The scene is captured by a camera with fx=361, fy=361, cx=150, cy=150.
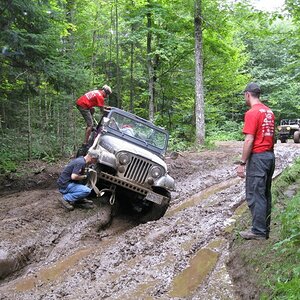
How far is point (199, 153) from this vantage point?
14.0 metres

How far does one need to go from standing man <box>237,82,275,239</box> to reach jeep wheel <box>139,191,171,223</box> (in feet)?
8.45

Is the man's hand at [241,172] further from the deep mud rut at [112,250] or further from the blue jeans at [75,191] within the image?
the blue jeans at [75,191]

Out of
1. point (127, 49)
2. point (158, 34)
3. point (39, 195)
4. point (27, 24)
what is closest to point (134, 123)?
point (39, 195)

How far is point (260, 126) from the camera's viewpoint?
4.15 metres

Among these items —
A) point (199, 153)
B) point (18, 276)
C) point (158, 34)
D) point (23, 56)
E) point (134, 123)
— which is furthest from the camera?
point (158, 34)

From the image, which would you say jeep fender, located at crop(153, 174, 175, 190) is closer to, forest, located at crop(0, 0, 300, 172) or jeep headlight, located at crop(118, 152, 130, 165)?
jeep headlight, located at crop(118, 152, 130, 165)

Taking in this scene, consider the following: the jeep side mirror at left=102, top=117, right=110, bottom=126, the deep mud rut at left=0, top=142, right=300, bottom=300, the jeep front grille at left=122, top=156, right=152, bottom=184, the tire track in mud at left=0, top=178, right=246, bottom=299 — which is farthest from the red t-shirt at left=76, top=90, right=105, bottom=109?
the tire track in mud at left=0, top=178, right=246, bottom=299

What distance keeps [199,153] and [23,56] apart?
25.6 ft

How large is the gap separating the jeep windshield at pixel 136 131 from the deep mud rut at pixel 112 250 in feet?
4.49

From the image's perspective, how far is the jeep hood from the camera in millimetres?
6496

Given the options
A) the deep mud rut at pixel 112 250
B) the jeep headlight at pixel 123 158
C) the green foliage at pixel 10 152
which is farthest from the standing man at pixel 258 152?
the green foliage at pixel 10 152

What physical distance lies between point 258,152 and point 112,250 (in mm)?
2462

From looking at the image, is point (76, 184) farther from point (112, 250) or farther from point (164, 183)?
point (112, 250)

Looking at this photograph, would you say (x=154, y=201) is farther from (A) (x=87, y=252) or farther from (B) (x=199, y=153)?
(B) (x=199, y=153)
